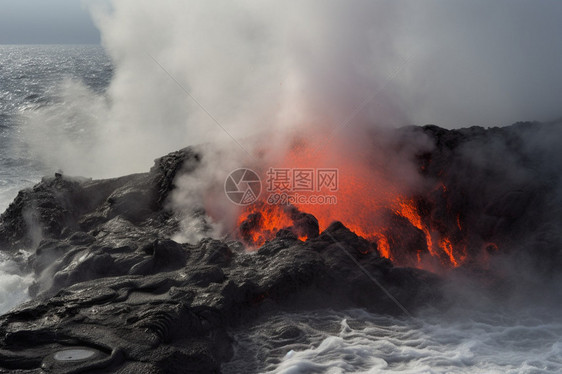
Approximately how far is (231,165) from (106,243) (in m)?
3.81

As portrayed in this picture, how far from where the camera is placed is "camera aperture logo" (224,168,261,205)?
1273 cm

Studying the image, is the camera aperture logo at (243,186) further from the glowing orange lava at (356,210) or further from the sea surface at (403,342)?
the sea surface at (403,342)

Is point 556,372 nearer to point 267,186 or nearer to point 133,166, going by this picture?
point 267,186

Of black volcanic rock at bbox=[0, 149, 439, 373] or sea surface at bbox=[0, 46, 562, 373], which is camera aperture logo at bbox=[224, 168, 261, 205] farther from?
sea surface at bbox=[0, 46, 562, 373]

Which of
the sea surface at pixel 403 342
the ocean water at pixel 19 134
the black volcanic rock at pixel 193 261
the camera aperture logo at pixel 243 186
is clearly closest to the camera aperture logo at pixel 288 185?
the camera aperture logo at pixel 243 186

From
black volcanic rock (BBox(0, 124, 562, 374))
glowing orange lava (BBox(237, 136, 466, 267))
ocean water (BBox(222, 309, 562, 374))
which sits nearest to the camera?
black volcanic rock (BBox(0, 124, 562, 374))

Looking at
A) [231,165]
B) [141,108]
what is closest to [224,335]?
[231,165]

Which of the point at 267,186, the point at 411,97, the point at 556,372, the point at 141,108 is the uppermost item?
the point at 141,108

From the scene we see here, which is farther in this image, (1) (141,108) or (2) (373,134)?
(1) (141,108)

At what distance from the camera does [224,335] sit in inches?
327

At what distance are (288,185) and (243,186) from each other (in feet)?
3.65

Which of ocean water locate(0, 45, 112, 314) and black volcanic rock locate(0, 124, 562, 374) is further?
ocean water locate(0, 45, 112, 314)

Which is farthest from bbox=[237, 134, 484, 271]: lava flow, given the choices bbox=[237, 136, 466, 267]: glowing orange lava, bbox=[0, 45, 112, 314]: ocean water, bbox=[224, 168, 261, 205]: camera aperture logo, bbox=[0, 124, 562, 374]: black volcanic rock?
bbox=[0, 45, 112, 314]: ocean water

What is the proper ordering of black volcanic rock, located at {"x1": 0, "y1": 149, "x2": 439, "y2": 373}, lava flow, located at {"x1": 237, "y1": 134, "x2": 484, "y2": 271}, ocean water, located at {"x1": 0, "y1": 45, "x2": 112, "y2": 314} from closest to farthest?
black volcanic rock, located at {"x1": 0, "y1": 149, "x2": 439, "y2": 373} < ocean water, located at {"x1": 0, "y1": 45, "x2": 112, "y2": 314} < lava flow, located at {"x1": 237, "y1": 134, "x2": 484, "y2": 271}
